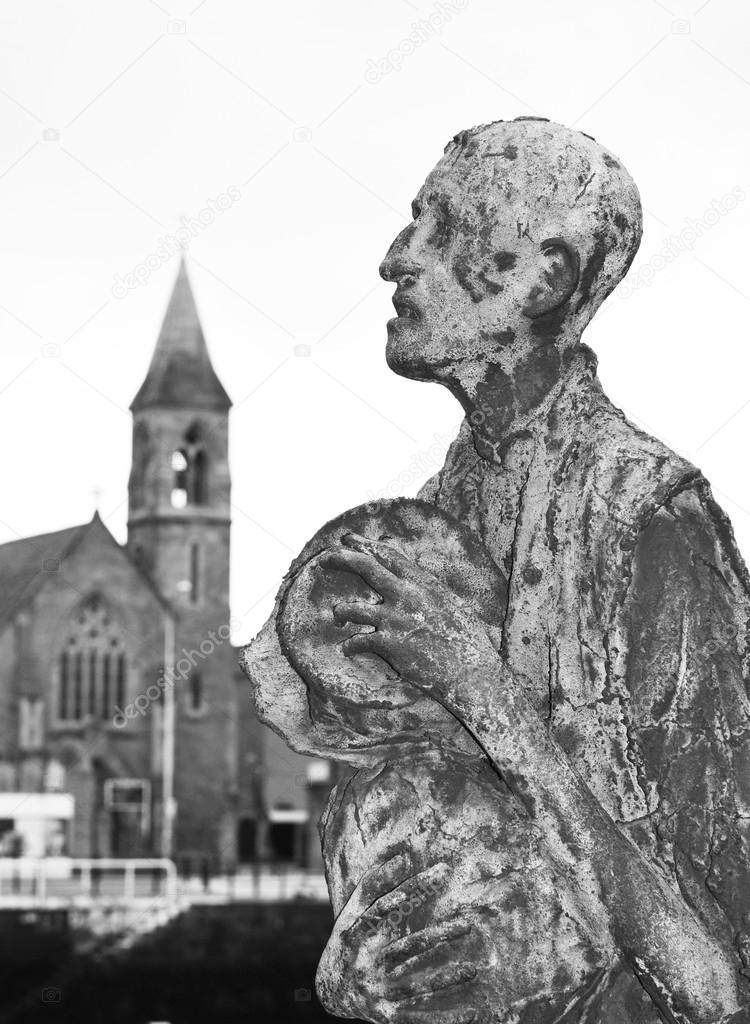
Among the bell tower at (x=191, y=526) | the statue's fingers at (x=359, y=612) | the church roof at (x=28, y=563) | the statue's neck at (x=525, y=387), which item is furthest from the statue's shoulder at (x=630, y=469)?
the bell tower at (x=191, y=526)

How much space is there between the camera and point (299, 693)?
329 cm

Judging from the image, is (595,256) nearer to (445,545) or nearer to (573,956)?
(445,545)

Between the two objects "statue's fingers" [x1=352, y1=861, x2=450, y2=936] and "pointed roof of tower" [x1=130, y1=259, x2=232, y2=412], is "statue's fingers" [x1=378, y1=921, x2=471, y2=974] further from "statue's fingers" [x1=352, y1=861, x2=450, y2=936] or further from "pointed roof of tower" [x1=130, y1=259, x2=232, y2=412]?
"pointed roof of tower" [x1=130, y1=259, x2=232, y2=412]

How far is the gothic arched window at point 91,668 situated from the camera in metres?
65.2

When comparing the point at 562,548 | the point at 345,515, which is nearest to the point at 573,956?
the point at 562,548

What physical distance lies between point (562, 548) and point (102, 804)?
206 ft

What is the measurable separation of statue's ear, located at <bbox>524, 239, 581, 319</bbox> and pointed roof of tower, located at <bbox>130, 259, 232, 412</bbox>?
6780 cm

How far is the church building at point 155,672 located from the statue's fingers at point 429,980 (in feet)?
186

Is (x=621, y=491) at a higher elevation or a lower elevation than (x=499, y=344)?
lower

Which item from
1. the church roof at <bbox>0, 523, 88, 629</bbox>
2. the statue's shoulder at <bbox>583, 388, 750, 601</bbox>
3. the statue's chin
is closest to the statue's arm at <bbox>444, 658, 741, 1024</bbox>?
the statue's shoulder at <bbox>583, 388, 750, 601</bbox>

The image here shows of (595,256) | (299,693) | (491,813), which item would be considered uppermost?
(595,256)

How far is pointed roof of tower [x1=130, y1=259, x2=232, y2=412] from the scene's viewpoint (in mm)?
70625

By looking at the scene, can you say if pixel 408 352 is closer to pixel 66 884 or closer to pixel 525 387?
pixel 525 387

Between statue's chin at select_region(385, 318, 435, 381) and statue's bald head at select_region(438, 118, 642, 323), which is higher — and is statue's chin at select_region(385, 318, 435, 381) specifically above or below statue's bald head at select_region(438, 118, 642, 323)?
below
